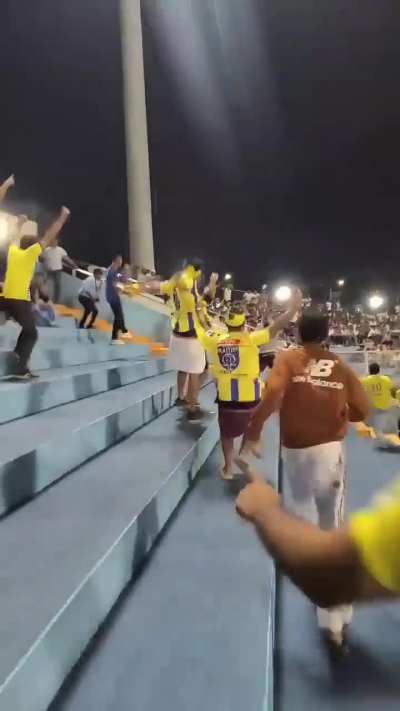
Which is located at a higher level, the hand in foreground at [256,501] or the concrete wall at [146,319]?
the concrete wall at [146,319]

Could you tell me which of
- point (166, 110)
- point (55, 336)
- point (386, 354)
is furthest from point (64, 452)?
point (166, 110)

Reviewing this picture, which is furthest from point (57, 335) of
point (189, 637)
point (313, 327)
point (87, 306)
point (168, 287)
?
point (189, 637)

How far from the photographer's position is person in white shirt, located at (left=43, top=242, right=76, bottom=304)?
1233 cm

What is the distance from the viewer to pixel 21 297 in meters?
5.70

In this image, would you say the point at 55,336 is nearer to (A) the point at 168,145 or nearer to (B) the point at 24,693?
(B) the point at 24,693

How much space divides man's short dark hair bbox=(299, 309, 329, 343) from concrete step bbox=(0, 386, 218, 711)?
4.31ft

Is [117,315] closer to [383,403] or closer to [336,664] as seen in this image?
[383,403]

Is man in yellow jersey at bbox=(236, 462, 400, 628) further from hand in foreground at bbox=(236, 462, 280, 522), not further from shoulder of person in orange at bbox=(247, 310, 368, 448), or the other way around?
shoulder of person in orange at bbox=(247, 310, 368, 448)

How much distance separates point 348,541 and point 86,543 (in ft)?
7.42

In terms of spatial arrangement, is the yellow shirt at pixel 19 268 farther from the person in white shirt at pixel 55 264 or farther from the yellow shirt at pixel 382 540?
the person in white shirt at pixel 55 264


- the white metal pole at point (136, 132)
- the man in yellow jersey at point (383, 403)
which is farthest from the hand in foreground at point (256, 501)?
the white metal pole at point (136, 132)

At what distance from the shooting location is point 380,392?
28.3ft

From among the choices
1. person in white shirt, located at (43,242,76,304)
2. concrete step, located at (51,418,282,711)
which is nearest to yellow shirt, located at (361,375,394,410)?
concrete step, located at (51,418,282,711)

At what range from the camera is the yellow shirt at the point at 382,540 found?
82 centimetres
